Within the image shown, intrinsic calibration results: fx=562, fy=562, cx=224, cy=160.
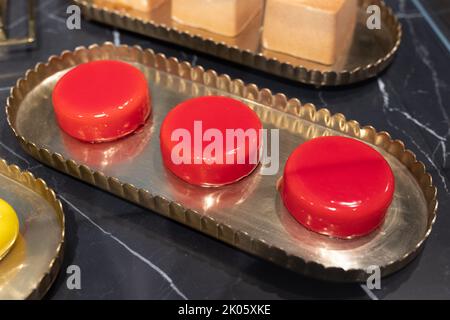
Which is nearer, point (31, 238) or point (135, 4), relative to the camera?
point (31, 238)

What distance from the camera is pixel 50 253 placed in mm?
825

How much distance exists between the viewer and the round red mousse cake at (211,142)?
0.87 m

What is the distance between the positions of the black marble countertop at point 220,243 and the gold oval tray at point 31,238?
3 centimetres

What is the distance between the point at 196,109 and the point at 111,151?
16 cm

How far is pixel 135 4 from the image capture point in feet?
4.01

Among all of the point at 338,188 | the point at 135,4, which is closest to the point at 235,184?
the point at 338,188

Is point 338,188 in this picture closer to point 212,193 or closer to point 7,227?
point 212,193

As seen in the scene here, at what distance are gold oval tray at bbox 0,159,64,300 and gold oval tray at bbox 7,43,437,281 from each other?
0.20 ft

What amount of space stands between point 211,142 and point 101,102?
215 millimetres

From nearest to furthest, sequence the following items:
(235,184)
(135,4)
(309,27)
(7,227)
→ (7,227), (235,184), (309,27), (135,4)

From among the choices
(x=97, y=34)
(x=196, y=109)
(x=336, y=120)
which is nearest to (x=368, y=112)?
(x=336, y=120)

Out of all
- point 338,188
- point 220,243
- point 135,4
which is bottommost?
point 220,243

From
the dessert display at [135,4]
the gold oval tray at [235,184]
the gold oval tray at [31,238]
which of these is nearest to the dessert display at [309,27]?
the gold oval tray at [235,184]

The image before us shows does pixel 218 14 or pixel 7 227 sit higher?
pixel 218 14
